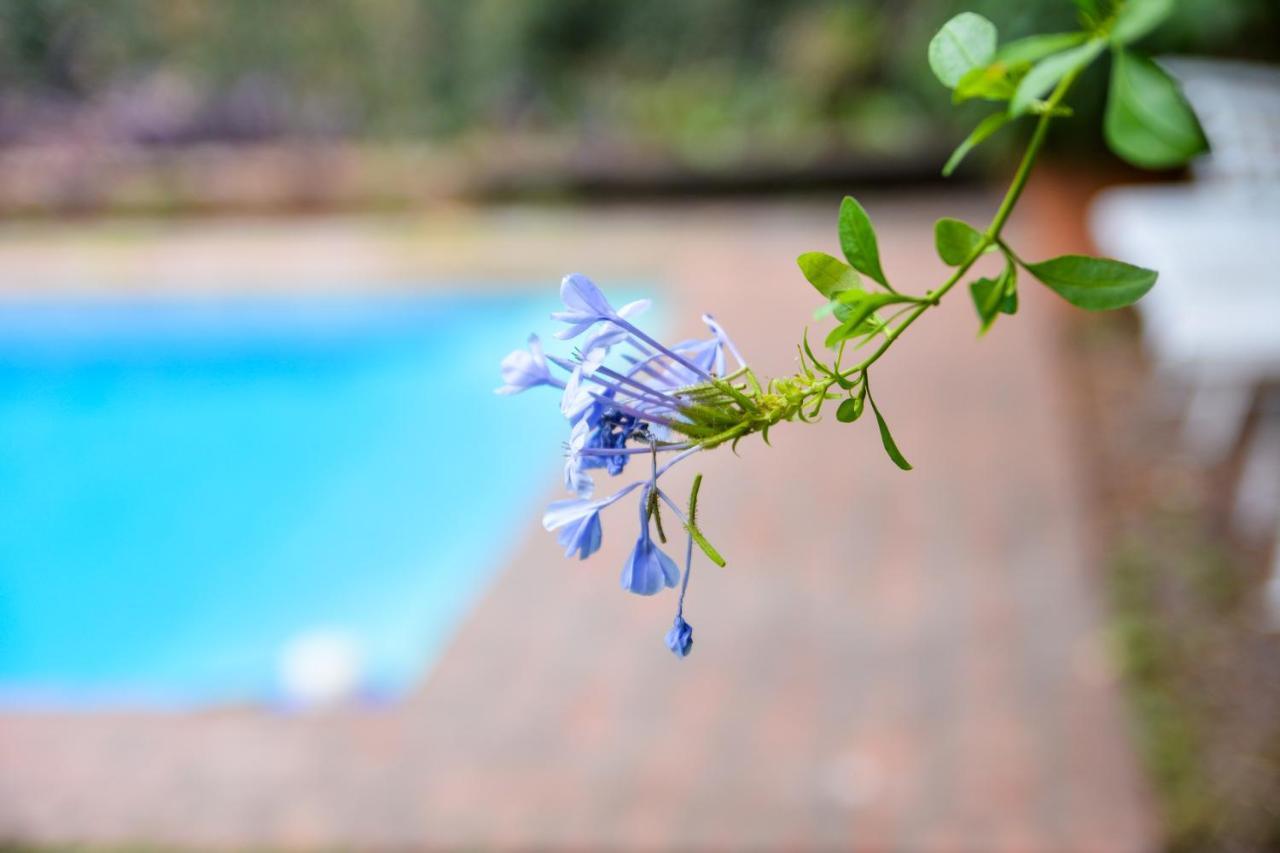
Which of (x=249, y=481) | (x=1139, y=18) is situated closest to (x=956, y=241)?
(x=1139, y=18)

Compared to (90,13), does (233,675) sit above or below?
below

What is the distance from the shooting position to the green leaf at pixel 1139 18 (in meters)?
0.52

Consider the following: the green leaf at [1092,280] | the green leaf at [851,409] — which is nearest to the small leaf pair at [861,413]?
the green leaf at [851,409]

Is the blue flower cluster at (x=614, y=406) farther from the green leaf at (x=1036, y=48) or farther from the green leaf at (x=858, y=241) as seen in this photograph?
the green leaf at (x=1036, y=48)

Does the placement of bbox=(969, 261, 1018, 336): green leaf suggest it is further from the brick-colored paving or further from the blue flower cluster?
the brick-colored paving

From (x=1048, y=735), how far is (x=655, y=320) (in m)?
3.46

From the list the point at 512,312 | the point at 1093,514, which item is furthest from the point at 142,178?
the point at 1093,514

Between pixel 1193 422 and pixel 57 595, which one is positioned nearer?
pixel 1193 422

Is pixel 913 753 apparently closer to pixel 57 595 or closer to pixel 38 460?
pixel 57 595

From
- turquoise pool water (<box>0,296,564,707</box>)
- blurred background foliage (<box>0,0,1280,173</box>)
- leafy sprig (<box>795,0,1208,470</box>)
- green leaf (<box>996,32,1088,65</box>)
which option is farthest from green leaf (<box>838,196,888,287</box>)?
blurred background foliage (<box>0,0,1280,173</box>)

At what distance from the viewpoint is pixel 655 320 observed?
5.95 meters

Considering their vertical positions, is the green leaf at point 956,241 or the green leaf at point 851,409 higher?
the green leaf at point 956,241

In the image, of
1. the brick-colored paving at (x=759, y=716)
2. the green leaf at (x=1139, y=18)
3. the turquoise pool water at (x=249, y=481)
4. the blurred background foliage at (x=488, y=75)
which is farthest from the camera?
the blurred background foliage at (x=488, y=75)

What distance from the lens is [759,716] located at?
3031 mm
